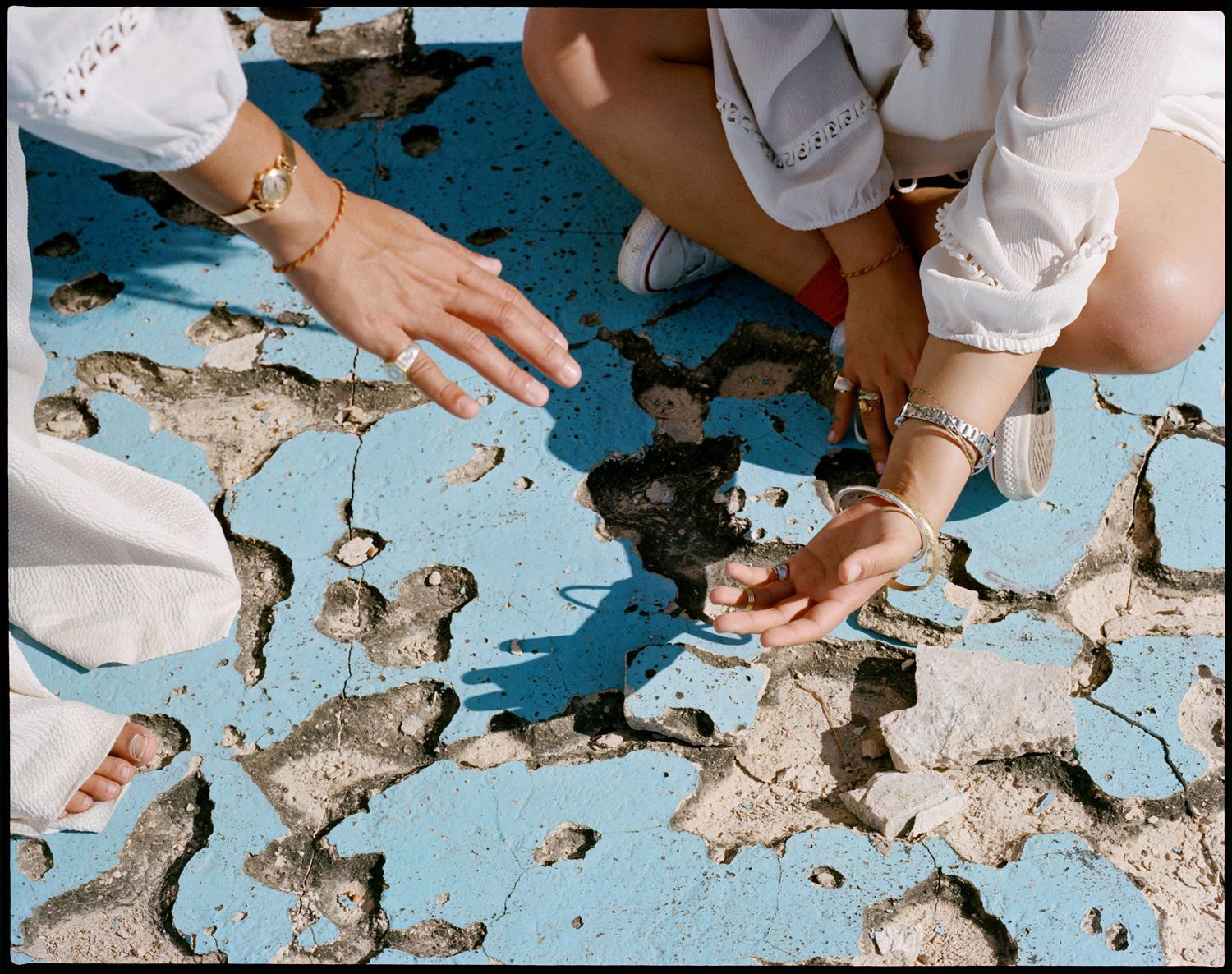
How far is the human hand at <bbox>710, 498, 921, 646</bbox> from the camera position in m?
1.06

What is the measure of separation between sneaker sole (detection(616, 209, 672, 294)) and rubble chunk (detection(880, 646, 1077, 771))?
82 cm

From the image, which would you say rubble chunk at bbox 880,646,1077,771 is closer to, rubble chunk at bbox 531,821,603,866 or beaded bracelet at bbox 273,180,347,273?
rubble chunk at bbox 531,821,603,866

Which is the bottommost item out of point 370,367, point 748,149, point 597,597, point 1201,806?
point 1201,806

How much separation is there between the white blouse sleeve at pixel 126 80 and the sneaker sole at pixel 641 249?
80 centimetres

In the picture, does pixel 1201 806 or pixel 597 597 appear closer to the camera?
pixel 1201 806

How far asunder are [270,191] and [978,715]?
1.12m

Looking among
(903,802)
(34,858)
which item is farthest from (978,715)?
(34,858)

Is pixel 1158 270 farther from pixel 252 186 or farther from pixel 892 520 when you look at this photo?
pixel 252 186

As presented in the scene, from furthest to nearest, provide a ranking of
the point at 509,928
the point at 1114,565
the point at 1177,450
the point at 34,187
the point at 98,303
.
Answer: the point at 34,187, the point at 98,303, the point at 1177,450, the point at 1114,565, the point at 509,928

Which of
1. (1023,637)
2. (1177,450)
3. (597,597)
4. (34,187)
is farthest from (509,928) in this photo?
(34,187)

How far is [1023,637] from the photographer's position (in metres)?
1.32

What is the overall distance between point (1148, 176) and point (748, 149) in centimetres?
58

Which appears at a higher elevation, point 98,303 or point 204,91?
point 204,91

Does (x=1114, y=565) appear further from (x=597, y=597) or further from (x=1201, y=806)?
(x=597, y=597)
